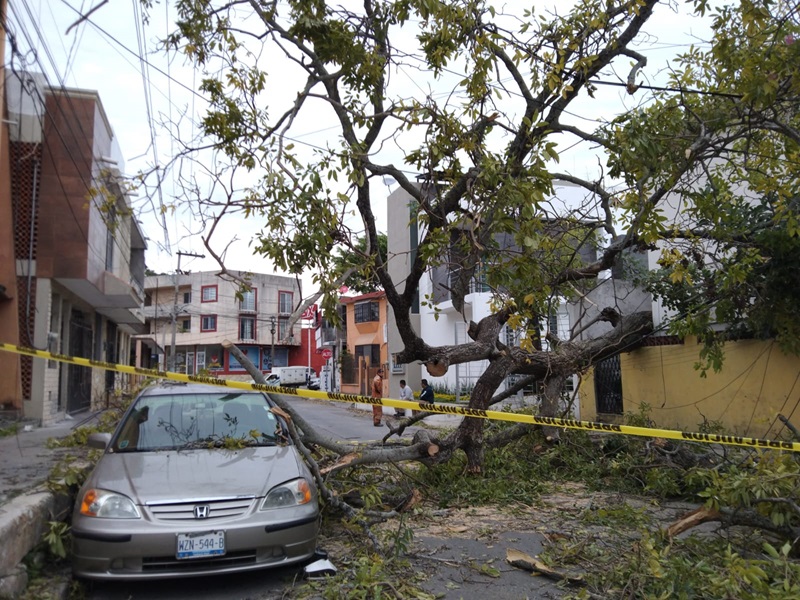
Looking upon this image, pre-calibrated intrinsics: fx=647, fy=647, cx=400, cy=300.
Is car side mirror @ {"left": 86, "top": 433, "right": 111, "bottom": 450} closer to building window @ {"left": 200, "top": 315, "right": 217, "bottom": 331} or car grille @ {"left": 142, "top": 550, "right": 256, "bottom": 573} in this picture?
car grille @ {"left": 142, "top": 550, "right": 256, "bottom": 573}

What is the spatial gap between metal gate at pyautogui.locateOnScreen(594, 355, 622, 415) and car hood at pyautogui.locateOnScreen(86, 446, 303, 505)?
1049 cm

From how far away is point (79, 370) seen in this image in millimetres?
19203

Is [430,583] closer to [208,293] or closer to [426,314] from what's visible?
[426,314]

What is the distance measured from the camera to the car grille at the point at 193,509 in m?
4.40

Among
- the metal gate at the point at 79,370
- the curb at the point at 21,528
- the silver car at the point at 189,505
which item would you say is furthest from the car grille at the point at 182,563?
the metal gate at the point at 79,370

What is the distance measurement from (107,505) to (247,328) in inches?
2116

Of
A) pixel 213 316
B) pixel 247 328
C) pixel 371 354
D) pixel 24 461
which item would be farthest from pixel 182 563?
pixel 247 328

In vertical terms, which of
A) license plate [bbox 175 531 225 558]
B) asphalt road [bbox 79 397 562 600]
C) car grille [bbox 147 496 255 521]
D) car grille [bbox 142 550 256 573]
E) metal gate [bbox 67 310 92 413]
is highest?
metal gate [bbox 67 310 92 413]

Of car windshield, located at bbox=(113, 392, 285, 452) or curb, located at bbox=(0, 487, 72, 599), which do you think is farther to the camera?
car windshield, located at bbox=(113, 392, 285, 452)

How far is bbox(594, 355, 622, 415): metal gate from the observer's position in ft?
47.3

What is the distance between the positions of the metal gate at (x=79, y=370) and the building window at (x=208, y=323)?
3347 centimetres

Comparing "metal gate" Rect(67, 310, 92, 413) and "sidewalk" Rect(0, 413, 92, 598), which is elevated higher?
"metal gate" Rect(67, 310, 92, 413)

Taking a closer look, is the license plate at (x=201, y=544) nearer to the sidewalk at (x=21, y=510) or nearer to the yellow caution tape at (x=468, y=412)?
the sidewalk at (x=21, y=510)

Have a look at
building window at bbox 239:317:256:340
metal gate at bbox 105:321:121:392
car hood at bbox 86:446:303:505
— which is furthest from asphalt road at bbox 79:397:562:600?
building window at bbox 239:317:256:340
